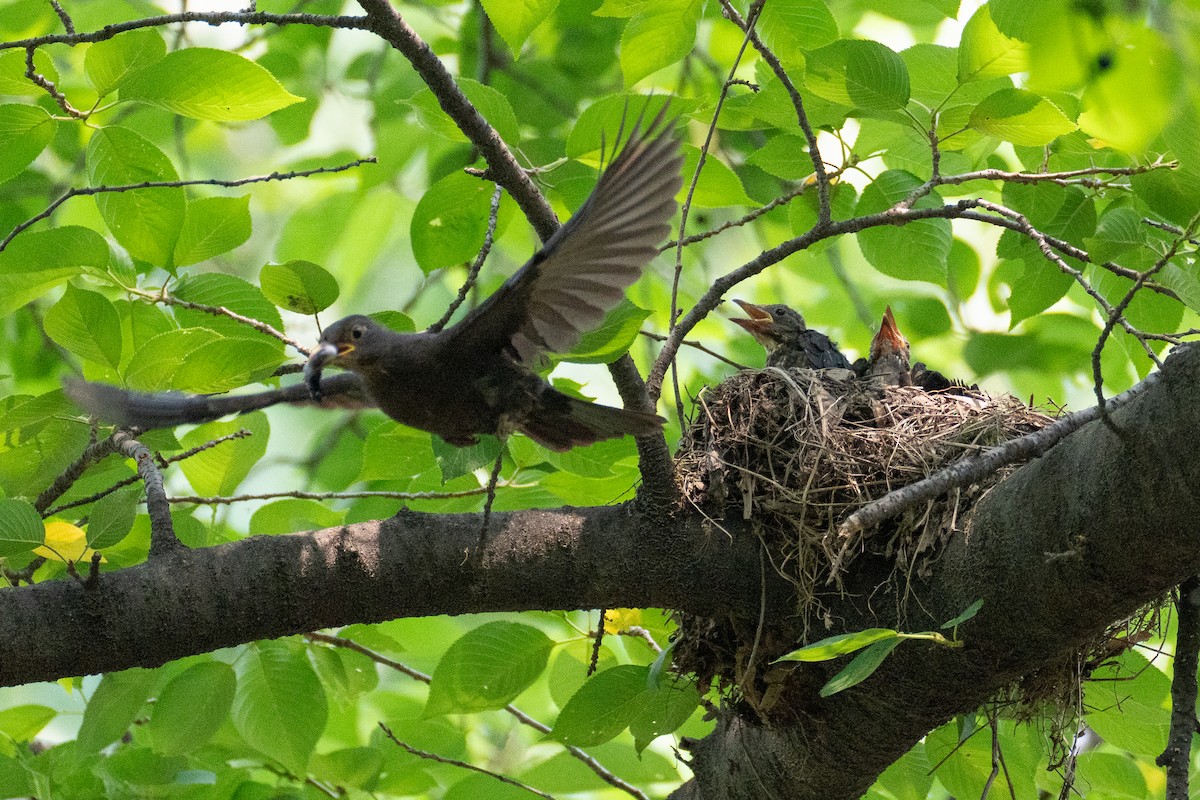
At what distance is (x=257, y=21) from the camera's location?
2533 millimetres

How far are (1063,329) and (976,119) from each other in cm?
223

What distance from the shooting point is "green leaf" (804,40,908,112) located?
2836 mm

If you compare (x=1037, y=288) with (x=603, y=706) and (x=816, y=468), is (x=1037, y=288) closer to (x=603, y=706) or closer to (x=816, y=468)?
(x=816, y=468)

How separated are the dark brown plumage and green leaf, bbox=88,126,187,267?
55 cm

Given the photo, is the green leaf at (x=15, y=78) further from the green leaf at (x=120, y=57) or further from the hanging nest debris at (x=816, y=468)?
the hanging nest debris at (x=816, y=468)

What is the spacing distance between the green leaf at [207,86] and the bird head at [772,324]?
10.9ft

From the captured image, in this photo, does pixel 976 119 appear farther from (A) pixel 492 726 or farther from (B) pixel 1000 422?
(A) pixel 492 726

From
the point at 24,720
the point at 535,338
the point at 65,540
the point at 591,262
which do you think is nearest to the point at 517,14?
the point at 591,262

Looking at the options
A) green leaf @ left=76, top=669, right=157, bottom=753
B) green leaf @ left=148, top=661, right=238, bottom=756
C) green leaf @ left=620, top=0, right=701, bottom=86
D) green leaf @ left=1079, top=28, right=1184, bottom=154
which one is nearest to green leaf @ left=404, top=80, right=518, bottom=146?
green leaf @ left=620, top=0, right=701, bottom=86

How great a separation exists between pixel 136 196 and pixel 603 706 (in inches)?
78.3

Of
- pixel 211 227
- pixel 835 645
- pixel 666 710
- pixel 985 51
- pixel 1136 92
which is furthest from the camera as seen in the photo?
pixel 666 710

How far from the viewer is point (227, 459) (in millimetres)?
3619

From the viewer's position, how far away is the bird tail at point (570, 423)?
3348mm

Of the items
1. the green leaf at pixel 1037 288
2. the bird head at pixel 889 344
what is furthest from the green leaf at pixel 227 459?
the bird head at pixel 889 344
